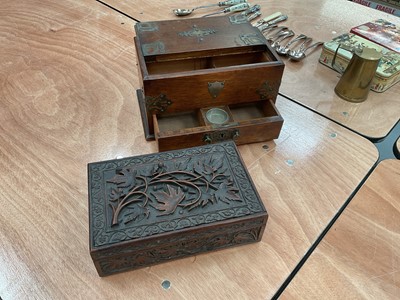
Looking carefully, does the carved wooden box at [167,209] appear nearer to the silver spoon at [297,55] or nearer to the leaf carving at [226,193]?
the leaf carving at [226,193]

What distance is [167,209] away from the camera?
54 cm

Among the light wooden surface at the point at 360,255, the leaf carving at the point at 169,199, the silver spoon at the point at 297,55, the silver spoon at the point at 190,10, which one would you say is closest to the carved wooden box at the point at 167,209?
the leaf carving at the point at 169,199

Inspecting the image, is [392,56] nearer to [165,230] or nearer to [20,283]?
[165,230]

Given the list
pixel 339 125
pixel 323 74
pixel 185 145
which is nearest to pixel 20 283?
pixel 185 145

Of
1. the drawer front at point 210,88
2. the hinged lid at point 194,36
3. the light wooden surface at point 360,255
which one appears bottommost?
the light wooden surface at point 360,255

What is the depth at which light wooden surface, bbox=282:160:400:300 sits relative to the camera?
550mm

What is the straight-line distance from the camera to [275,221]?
64cm

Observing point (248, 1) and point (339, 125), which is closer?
point (339, 125)

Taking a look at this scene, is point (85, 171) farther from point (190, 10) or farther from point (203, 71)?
point (190, 10)

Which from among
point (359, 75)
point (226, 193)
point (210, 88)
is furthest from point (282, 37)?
point (226, 193)

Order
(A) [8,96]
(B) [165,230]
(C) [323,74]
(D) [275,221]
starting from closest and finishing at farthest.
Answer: (B) [165,230]
(D) [275,221]
(A) [8,96]
(C) [323,74]

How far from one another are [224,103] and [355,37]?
1.94 feet

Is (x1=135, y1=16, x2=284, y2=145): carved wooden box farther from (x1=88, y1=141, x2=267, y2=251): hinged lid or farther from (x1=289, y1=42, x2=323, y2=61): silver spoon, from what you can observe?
(x1=289, y1=42, x2=323, y2=61): silver spoon

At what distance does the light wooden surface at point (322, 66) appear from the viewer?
875 millimetres
